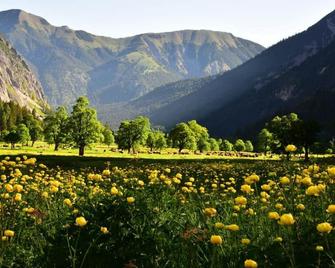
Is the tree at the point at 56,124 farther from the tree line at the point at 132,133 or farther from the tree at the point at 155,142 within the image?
the tree at the point at 155,142

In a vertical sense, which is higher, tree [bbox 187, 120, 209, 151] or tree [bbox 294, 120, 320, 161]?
tree [bbox 187, 120, 209, 151]

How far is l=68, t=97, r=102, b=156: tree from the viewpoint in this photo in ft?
247

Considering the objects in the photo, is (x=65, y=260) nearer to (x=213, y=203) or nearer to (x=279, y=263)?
(x=279, y=263)

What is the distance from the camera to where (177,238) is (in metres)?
5.75

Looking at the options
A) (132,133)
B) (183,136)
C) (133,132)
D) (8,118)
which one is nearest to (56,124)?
(132,133)

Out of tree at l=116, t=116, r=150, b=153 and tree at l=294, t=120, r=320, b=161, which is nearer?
tree at l=294, t=120, r=320, b=161

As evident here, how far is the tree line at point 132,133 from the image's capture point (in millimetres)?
63469

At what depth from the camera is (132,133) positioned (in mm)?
105938

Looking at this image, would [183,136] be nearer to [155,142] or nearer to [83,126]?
[155,142]

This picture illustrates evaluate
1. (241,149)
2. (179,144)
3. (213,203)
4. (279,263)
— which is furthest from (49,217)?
(241,149)

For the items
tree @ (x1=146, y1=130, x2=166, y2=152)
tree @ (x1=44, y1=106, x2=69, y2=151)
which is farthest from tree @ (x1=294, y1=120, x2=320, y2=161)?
tree @ (x1=146, y1=130, x2=166, y2=152)

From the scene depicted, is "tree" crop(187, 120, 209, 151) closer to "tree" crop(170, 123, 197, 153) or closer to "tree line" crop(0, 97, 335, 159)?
"tree line" crop(0, 97, 335, 159)

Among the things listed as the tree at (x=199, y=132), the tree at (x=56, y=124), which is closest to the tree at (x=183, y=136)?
the tree at (x=199, y=132)

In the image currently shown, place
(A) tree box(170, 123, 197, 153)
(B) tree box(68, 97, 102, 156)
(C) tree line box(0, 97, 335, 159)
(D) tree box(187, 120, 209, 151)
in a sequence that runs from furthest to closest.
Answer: (D) tree box(187, 120, 209, 151), (A) tree box(170, 123, 197, 153), (B) tree box(68, 97, 102, 156), (C) tree line box(0, 97, 335, 159)
